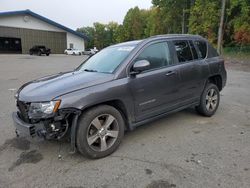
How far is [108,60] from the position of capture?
4371 millimetres

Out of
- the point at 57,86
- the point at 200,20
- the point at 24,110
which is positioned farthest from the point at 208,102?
the point at 200,20

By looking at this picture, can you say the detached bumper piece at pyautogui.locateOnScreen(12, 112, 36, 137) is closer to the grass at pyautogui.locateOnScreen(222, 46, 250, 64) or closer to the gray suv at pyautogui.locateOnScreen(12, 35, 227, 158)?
the gray suv at pyautogui.locateOnScreen(12, 35, 227, 158)

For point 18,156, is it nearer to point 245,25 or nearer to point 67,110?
point 67,110

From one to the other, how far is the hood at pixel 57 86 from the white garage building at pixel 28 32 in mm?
38412

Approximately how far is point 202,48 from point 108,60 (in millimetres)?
2331

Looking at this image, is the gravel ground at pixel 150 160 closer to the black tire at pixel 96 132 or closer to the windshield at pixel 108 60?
the black tire at pixel 96 132

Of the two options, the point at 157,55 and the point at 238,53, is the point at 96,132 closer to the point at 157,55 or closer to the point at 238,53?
the point at 157,55

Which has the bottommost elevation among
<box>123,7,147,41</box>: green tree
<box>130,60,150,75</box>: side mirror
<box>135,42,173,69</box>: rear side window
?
<box>130,60,150,75</box>: side mirror

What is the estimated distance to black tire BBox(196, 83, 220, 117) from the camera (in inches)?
204

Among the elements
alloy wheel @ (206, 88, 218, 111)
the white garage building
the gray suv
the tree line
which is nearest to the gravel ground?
the gray suv

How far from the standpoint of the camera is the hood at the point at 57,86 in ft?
10.9

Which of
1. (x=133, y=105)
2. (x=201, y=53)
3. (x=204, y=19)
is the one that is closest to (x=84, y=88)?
(x=133, y=105)

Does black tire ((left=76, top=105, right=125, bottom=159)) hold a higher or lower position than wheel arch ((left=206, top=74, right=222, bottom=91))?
lower

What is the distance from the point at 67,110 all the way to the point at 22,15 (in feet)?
133
